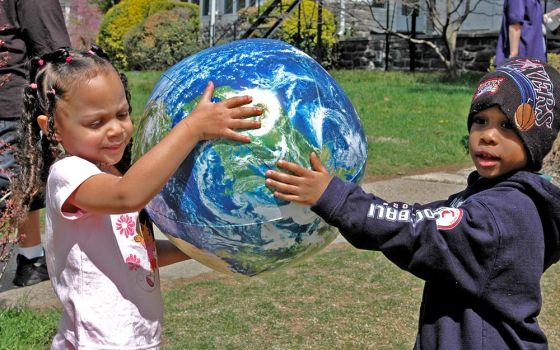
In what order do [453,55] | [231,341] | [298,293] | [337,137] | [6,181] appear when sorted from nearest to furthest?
1. [337,137]
2. [231,341]
3. [6,181]
4. [298,293]
5. [453,55]

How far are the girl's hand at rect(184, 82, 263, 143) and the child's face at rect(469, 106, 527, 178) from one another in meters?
0.73

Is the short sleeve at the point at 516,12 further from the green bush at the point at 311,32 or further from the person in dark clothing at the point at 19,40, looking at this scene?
the green bush at the point at 311,32

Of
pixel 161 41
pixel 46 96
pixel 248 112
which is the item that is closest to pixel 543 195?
pixel 248 112

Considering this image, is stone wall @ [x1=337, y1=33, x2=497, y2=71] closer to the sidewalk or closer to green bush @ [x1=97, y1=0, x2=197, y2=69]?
green bush @ [x1=97, y1=0, x2=197, y2=69]

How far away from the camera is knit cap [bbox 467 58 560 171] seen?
2562 mm

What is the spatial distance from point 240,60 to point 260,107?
24cm

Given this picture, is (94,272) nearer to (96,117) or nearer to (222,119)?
(96,117)

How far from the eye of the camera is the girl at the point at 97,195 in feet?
7.89

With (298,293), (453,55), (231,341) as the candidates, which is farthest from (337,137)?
(453,55)

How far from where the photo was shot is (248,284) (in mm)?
5406

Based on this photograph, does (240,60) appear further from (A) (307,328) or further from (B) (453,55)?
(B) (453,55)

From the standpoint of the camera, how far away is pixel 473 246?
2443 millimetres

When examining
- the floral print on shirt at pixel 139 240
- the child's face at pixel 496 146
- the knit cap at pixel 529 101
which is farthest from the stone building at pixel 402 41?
the floral print on shirt at pixel 139 240

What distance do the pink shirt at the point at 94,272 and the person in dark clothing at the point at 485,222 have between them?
0.56 metres
